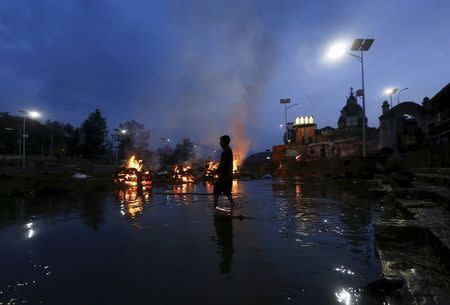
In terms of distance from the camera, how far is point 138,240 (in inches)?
229

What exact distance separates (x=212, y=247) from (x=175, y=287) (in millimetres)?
1679

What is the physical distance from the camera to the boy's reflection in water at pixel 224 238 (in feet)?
14.6

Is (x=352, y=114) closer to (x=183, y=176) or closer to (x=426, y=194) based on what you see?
(x=183, y=176)

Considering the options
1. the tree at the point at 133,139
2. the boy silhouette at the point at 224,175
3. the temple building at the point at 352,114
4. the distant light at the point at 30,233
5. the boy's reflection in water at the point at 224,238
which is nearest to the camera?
the boy's reflection in water at the point at 224,238

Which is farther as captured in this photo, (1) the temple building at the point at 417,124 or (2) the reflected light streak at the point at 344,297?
(1) the temple building at the point at 417,124

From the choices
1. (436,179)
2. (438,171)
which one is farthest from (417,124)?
(436,179)

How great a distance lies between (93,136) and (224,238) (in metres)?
101

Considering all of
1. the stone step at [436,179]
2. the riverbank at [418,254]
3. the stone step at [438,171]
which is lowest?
the riverbank at [418,254]

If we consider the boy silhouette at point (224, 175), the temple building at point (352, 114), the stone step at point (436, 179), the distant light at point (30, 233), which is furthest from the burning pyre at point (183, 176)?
the temple building at point (352, 114)

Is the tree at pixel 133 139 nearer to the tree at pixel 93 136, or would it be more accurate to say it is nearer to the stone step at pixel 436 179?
the tree at pixel 93 136

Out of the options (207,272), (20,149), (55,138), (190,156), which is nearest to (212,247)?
(207,272)

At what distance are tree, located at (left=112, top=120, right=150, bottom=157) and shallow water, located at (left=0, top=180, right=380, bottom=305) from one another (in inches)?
3363

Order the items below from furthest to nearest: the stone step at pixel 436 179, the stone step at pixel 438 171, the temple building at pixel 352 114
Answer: the temple building at pixel 352 114 < the stone step at pixel 438 171 < the stone step at pixel 436 179

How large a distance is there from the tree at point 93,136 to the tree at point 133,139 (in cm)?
776
